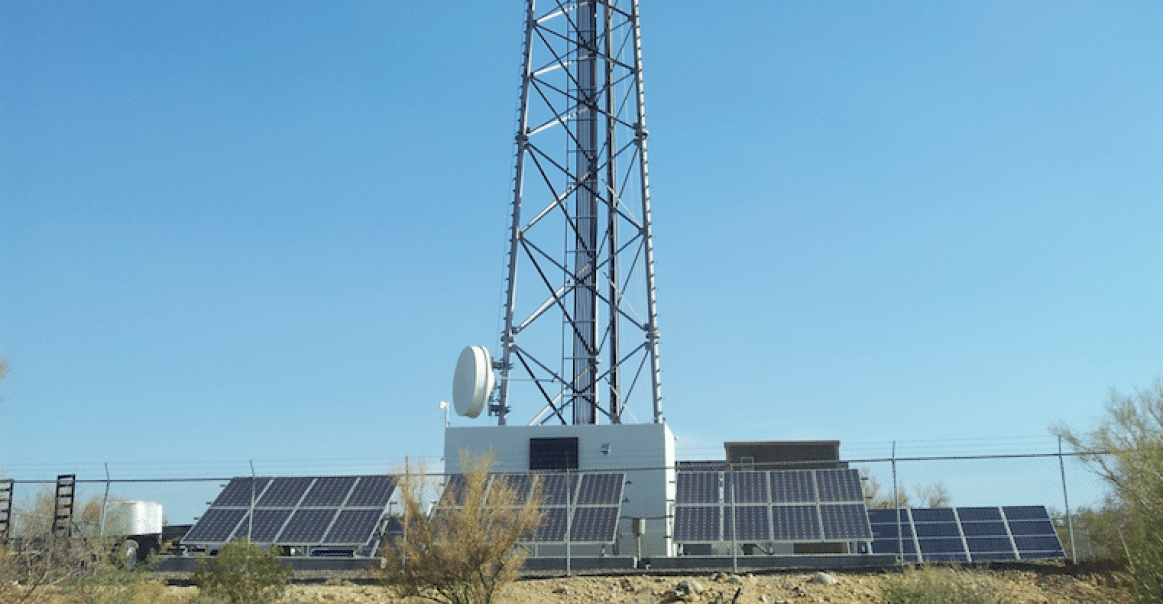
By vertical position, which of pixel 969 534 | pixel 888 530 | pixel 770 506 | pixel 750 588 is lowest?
pixel 750 588

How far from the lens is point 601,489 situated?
24.2 meters

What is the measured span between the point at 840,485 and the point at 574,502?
19.2ft

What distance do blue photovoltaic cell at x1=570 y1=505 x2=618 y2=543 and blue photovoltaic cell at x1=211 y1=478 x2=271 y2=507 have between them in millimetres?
7743

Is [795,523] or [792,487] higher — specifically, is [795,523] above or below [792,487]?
below

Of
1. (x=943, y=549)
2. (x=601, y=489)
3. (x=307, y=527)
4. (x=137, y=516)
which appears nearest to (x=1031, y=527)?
(x=943, y=549)

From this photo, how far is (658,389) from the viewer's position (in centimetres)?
2945

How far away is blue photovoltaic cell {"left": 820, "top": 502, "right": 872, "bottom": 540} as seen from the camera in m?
21.6

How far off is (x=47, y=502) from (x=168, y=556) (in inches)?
318

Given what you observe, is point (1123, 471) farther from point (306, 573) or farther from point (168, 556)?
point (168, 556)

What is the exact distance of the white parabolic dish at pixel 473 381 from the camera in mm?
29188

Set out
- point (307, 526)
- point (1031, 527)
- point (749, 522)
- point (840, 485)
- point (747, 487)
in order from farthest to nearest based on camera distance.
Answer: point (1031, 527), point (307, 526), point (747, 487), point (840, 485), point (749, 522)

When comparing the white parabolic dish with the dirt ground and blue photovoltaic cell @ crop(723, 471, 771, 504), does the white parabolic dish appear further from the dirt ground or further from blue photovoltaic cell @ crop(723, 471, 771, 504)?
the dirt ground

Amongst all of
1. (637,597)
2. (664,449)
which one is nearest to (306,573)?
(637,597)

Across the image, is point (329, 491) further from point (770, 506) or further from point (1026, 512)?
point (1026, 512)
